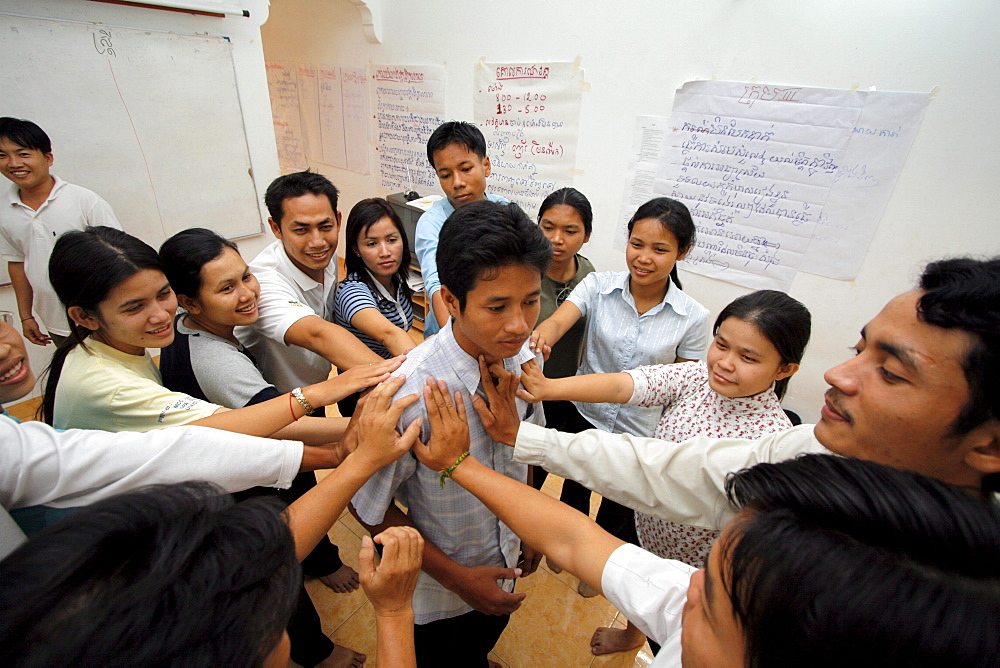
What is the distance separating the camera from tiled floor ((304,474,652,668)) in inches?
67.1

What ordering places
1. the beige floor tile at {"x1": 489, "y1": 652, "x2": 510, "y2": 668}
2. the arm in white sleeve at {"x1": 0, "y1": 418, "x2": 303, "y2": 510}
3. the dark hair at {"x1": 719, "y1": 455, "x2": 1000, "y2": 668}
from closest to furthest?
the dark hair at {"x1": 719, "y1": 455, "x2": 1000, "y2": 668} < the arm in white sleeve at {"x1": 0, "y1": 418, "x2": 303, "y2": 510} < the beige floor tile at {"x1": 489, "y1": 652, "x2": 510, "y2": 668}

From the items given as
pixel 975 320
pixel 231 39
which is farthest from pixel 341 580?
pixel 231 39

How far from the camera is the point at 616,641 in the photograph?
5.65 feet

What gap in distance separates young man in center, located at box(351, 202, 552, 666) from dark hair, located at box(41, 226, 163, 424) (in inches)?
30.7

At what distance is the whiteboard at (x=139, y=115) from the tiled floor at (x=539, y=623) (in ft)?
9.57

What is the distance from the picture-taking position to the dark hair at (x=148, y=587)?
36 cm

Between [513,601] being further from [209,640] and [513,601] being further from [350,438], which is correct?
[209,640]

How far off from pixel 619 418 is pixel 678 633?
1069 mm

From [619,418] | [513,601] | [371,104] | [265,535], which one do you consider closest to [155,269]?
[265,535]

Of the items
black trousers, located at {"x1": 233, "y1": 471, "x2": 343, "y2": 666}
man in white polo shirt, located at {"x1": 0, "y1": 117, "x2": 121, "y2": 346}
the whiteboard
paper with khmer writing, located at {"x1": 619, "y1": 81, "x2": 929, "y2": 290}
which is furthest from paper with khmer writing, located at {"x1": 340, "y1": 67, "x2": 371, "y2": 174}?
black trousers, located at {"x1": 233, "y1": 471, "x2": 343, "y2": 666}

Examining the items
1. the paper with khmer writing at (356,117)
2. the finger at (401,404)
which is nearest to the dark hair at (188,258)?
the finger at (401,404)

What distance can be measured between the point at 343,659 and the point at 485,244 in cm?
168

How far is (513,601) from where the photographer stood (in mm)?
1120

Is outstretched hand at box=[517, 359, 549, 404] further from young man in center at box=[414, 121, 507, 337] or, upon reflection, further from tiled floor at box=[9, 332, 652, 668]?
tiled floor at box=[9, 332, 652, 668]
